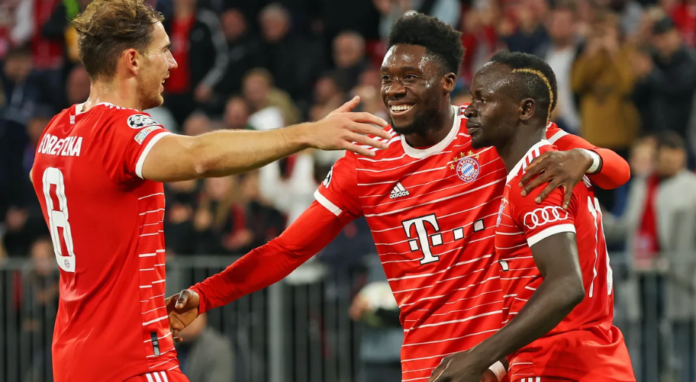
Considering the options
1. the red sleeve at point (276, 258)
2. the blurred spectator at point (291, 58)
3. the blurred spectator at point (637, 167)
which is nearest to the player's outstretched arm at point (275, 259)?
the red sleeve at point (276, 258)

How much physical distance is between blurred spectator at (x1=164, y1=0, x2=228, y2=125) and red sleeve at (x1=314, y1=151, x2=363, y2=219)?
328 inches

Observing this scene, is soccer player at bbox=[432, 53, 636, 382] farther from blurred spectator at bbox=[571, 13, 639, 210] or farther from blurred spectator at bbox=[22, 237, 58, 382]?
blurred spectator at bbox=[22, 237, 58, 382]

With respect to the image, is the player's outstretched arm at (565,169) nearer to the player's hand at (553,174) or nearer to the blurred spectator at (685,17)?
the player's hand at (553,174)

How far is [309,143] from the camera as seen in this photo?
4.41m

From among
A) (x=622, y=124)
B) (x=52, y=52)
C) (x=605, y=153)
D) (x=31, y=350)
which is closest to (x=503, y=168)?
(x=605, y=153)

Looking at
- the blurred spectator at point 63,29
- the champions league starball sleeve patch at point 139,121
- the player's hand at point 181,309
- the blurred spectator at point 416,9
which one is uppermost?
the blurred spectator at point 63,29

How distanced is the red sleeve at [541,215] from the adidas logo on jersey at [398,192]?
1.12 meters

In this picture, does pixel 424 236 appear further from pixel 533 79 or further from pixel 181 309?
pixel 181 309

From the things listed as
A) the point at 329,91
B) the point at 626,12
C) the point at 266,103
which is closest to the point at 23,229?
the point at 266,103

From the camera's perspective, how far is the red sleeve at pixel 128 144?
14.6ft

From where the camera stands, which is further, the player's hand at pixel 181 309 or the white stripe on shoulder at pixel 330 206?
the white stripe on shoulder at pixel 330 206

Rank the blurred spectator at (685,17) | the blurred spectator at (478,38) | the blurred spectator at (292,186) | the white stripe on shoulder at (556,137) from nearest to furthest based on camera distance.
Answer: the white stripe on shoulder at (556,137)
the blurred spectator at (292,186)
the blurred spectator at (685,17)
the blurred spectator at (478,38)

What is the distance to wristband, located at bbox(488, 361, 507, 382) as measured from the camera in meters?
4.73

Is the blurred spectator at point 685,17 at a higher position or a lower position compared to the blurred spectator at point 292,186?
higher
